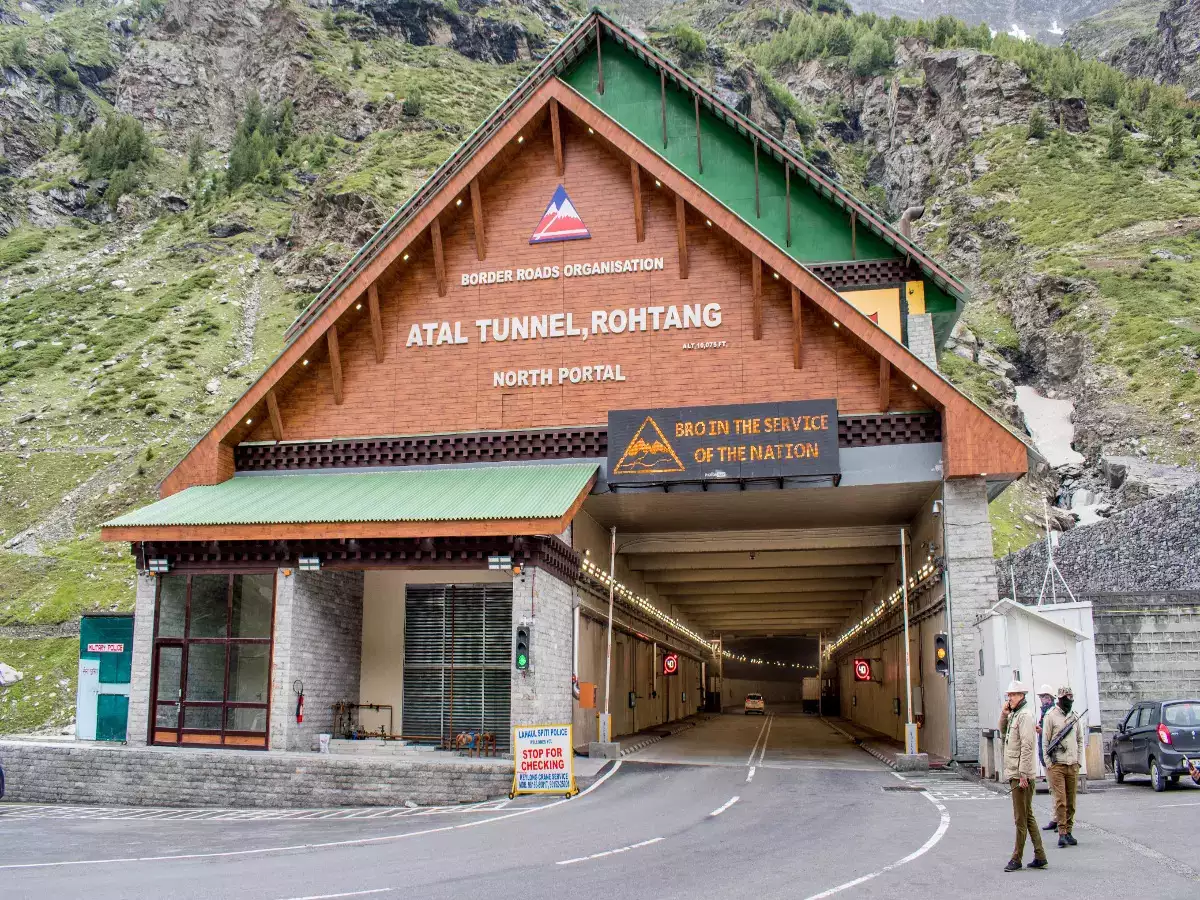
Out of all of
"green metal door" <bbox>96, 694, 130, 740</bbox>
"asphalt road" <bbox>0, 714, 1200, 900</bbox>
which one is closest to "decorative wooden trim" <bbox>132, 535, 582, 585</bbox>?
"green metal door" <bbox>96, 694, 130, 740</bbox>

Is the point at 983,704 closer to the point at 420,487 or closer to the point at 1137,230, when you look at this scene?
the point at 420,487

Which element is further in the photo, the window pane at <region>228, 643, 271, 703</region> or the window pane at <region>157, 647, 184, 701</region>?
the window pane at <region>157, 647, 184, 701</region>

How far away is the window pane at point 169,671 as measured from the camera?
23688mm

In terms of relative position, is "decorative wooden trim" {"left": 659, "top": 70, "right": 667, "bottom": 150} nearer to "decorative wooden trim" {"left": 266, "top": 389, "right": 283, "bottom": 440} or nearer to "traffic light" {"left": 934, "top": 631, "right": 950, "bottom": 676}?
"decorative wooden trim" {"left": 266, "top": 389, "right": 283, "bottom": 440}

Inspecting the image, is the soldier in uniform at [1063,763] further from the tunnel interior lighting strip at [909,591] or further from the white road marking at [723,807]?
the tunnel interior lighting strip at [909,591]

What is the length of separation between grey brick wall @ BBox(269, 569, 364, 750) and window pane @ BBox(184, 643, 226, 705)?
163 centimetres

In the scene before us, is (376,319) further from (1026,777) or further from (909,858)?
(1026,777)

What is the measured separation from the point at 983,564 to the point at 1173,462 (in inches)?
2205

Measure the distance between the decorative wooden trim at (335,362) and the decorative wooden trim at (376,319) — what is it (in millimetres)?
986

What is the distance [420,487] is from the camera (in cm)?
2436

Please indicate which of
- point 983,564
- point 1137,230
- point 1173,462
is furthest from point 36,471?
point 1137,230

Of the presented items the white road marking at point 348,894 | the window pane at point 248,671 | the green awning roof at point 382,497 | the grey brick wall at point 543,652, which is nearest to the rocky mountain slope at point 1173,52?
the green awning roof at point 382,497

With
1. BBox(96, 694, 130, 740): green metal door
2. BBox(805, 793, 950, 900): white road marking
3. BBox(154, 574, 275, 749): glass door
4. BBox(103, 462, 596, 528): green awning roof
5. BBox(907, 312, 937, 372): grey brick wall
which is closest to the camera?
BBox(805, 793, 950, 900): white road marking

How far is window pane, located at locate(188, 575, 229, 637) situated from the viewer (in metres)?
23.8
